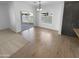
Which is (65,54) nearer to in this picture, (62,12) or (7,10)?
(62,12)

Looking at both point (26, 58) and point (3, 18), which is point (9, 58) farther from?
point (3, 18)

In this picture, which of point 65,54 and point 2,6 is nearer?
point 65,54

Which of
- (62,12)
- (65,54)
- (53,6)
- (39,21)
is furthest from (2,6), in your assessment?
(65,54)

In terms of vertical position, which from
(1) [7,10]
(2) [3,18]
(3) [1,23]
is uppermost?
(1) [7,10]

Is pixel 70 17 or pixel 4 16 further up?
pixel 4 16

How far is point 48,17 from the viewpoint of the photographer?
A: 817 cm

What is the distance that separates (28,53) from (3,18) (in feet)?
17.3

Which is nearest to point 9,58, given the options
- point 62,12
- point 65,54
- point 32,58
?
point 32,58

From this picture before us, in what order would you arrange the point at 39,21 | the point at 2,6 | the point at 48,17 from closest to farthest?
1. the point at 2,6
2. the point at 48,17
3. the point at 39,21

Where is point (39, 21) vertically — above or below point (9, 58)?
above

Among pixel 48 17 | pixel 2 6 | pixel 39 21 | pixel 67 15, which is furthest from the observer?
pixel 39 21

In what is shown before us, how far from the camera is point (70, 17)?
5469 mm

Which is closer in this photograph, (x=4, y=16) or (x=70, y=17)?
(x=70, y=17)

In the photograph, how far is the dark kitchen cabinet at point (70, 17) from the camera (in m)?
5.18
